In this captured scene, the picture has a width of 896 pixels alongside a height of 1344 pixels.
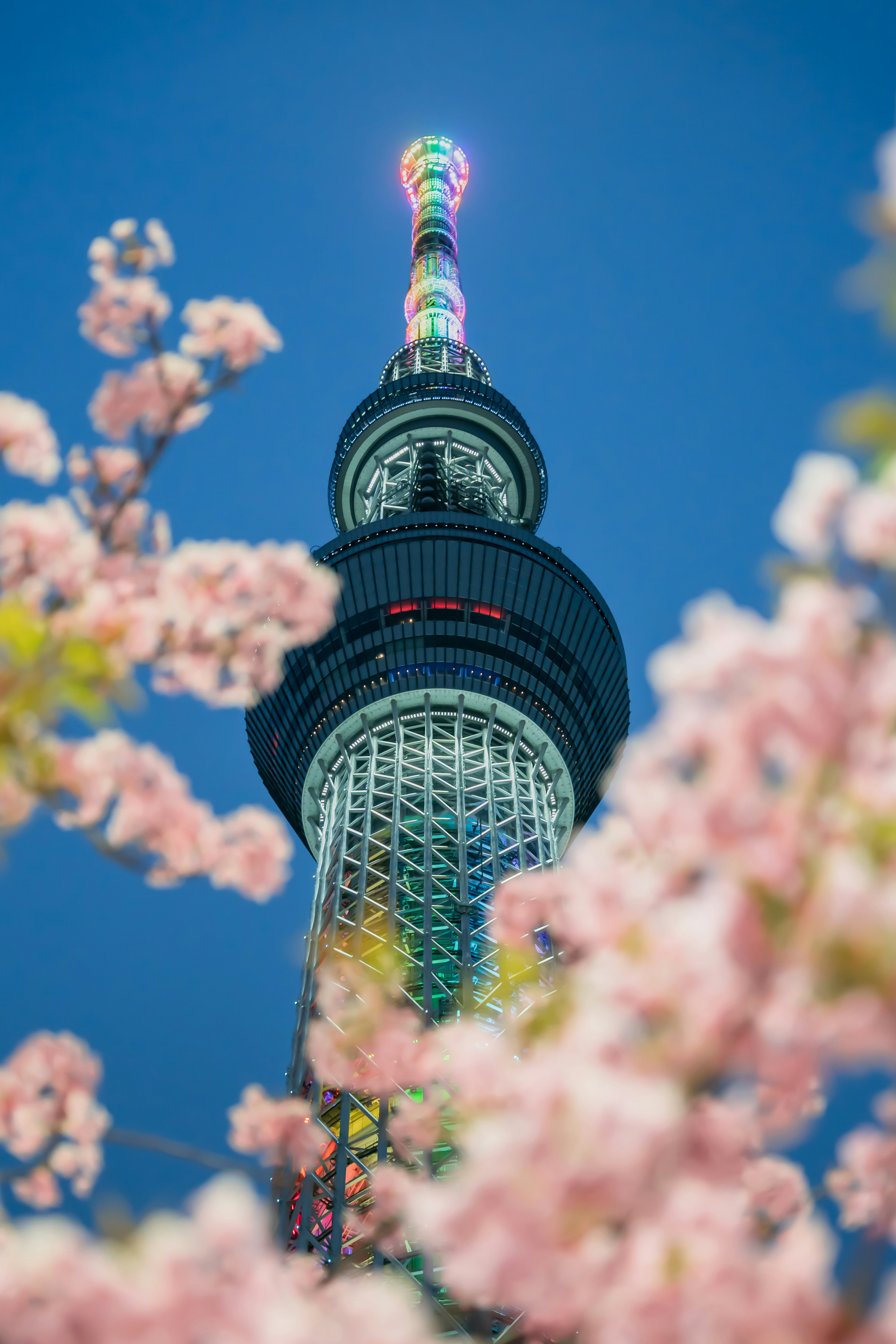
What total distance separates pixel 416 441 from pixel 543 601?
46.2 ft

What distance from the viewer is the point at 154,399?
221 inches

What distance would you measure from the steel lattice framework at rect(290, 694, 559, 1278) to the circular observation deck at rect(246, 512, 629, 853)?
31.1 inches

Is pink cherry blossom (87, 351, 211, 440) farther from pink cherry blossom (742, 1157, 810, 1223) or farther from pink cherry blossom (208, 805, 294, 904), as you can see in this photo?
pink cherry blossom (742, 1157, 810, 1223)

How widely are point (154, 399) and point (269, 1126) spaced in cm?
631

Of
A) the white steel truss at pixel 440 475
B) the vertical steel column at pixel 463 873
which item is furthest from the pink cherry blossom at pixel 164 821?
the white steel truss at pixel 440 475

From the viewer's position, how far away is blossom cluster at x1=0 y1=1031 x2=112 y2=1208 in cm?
596

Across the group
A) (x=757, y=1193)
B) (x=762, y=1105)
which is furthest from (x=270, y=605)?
(x=757, y=1193)

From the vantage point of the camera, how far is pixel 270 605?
18.6 ft

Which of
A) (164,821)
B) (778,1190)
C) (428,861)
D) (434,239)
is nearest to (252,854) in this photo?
(164,821)

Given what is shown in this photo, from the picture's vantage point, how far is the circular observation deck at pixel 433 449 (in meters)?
45.3

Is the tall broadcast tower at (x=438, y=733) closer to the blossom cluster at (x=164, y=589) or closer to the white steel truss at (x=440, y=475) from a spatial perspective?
the white steel truss at (x=440, y=475)

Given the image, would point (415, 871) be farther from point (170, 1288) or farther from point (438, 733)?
point (170, 1288)

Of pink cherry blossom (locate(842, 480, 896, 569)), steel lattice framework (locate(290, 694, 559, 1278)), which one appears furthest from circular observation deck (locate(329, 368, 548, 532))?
pink cherry blossom (locate(842, 480, 896, 569))

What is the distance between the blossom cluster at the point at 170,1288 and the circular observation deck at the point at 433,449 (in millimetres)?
42088
